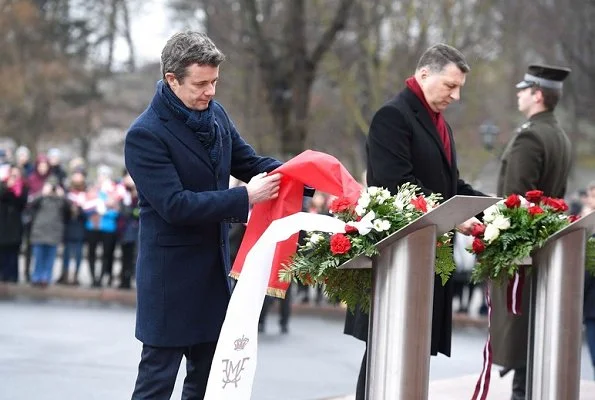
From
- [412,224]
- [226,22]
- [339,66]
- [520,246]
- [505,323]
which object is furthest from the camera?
[339,66]

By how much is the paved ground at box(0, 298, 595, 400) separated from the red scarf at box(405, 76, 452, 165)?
2.38 meters

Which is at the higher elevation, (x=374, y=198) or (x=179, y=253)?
(x=374, y=198)

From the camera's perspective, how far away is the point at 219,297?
4980 mm

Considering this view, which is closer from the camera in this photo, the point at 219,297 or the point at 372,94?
the point at 219,297

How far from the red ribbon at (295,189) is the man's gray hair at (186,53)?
64 centimetres

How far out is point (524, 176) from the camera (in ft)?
23.7

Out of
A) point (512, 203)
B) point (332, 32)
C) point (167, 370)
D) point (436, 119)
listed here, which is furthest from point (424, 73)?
point (332, 32)

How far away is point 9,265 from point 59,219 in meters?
1.21

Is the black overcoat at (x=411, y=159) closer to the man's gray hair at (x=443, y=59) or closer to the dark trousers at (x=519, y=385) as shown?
the man's gray hair at (x=443, y=59)

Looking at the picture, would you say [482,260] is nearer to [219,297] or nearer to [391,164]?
[391,164]

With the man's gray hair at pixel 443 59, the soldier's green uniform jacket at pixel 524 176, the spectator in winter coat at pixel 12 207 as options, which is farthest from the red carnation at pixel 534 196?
the spectator in winter coat at pixel 12 207

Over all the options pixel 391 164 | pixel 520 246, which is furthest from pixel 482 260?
pixel 391 164

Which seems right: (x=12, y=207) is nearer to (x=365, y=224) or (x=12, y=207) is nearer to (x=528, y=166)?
(x=528, y=166)

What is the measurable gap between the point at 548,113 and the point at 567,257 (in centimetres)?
209
